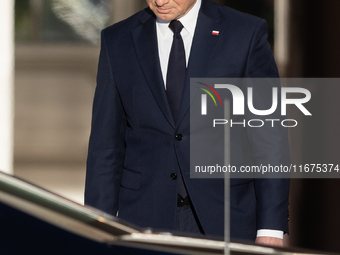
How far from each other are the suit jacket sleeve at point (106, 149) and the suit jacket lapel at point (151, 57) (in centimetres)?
17

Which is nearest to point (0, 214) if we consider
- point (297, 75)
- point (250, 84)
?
point (250, 84)

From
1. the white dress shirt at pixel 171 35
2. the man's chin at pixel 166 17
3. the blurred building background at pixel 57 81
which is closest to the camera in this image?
the man's chin at pixel 166 17

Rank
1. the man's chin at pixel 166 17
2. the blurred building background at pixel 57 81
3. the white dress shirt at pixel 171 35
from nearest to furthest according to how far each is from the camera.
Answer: the man's chin at pixel 166 17, the white dress shirt at pixel 171 35, the blurred building background at pixel 57 81

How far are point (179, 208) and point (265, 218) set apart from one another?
35cm

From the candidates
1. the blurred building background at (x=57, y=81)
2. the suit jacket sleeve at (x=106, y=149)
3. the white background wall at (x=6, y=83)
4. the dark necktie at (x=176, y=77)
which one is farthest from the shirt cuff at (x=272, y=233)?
the white background wall at (x=6, y=83)

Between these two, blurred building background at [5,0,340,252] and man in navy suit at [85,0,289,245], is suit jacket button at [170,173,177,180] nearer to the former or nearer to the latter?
man in navy suit at [85,0,289,245]

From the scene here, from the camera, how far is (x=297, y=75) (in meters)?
4.10

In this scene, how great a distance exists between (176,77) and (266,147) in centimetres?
46

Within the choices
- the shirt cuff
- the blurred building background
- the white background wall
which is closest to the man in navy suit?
the shirt cuff

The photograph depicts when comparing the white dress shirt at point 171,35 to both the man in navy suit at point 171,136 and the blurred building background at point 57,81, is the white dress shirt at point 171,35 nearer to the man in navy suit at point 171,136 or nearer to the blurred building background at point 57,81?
the man in navy suit at point 171,136

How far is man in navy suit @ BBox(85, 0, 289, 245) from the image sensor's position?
2312mm

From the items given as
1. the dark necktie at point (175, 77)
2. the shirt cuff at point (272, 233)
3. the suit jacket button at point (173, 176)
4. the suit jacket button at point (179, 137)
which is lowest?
the shirt cuff at point (272, 233)

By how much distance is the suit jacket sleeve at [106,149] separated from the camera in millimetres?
2432

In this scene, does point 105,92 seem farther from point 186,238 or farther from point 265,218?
point 186,238
